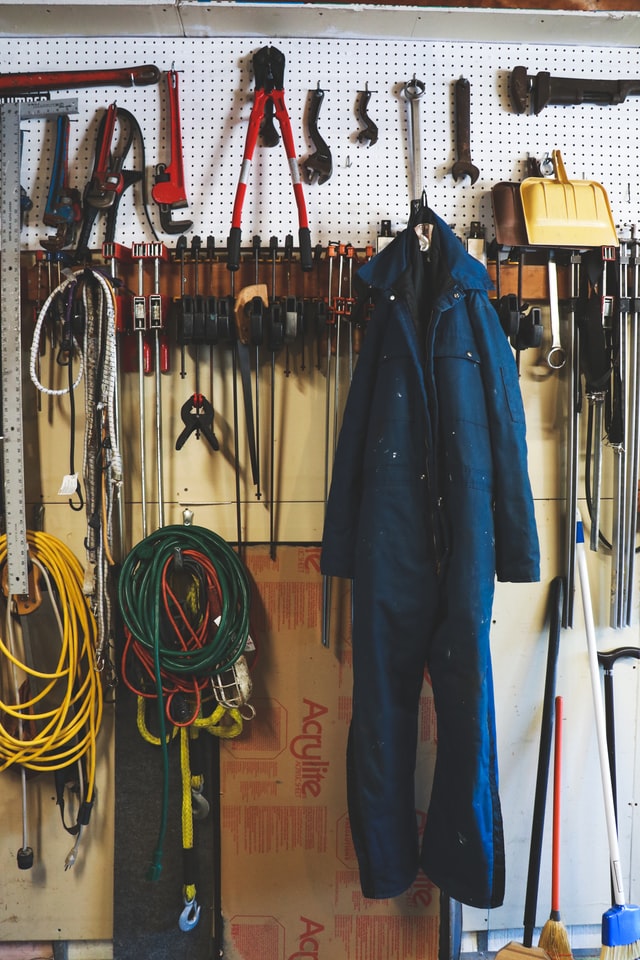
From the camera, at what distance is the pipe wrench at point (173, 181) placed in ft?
6.50

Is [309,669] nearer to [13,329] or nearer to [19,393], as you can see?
[19,393]

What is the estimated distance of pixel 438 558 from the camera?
1679 millimetres

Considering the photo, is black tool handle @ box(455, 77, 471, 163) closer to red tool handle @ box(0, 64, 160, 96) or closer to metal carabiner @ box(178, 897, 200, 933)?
red tool handle @ box(0, 64, 160, 96)

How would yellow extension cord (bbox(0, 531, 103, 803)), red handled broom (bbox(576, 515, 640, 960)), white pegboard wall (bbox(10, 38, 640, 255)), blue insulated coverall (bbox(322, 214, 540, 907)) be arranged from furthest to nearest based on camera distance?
white pegboard wall (bbox(10, 38, 640, 255)), yellow extension cord (bbox(0, 531, 103, 803)), red handled broom (bbox(576, 515, 640, 960)), blue insulated coverall (bbox(322, 214, 540, 907))

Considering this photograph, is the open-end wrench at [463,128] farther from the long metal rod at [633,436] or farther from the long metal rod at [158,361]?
the long metal rod at [158,361]

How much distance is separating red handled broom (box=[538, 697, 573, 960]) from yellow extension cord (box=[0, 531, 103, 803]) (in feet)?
4.68

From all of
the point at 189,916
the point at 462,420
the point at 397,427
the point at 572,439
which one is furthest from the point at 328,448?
the point at 189,916

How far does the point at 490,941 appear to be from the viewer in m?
2.10

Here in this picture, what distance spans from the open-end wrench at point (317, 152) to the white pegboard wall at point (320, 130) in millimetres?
29

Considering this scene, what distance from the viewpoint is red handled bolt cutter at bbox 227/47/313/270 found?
6.19 feet

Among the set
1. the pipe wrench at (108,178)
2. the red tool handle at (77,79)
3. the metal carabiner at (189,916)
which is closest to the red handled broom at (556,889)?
the metal carabiner at (189,916)

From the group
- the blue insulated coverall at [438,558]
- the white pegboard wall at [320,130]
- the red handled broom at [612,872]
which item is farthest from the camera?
the white pegboard wall at [320,130]

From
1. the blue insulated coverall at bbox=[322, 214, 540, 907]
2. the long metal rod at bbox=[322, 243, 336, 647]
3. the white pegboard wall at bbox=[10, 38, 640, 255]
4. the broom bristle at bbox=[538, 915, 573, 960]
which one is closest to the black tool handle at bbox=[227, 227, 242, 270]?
the white pegboard wall at bbox=[10, 38, 640, 255]

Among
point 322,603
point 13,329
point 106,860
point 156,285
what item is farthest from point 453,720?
point 13,329
